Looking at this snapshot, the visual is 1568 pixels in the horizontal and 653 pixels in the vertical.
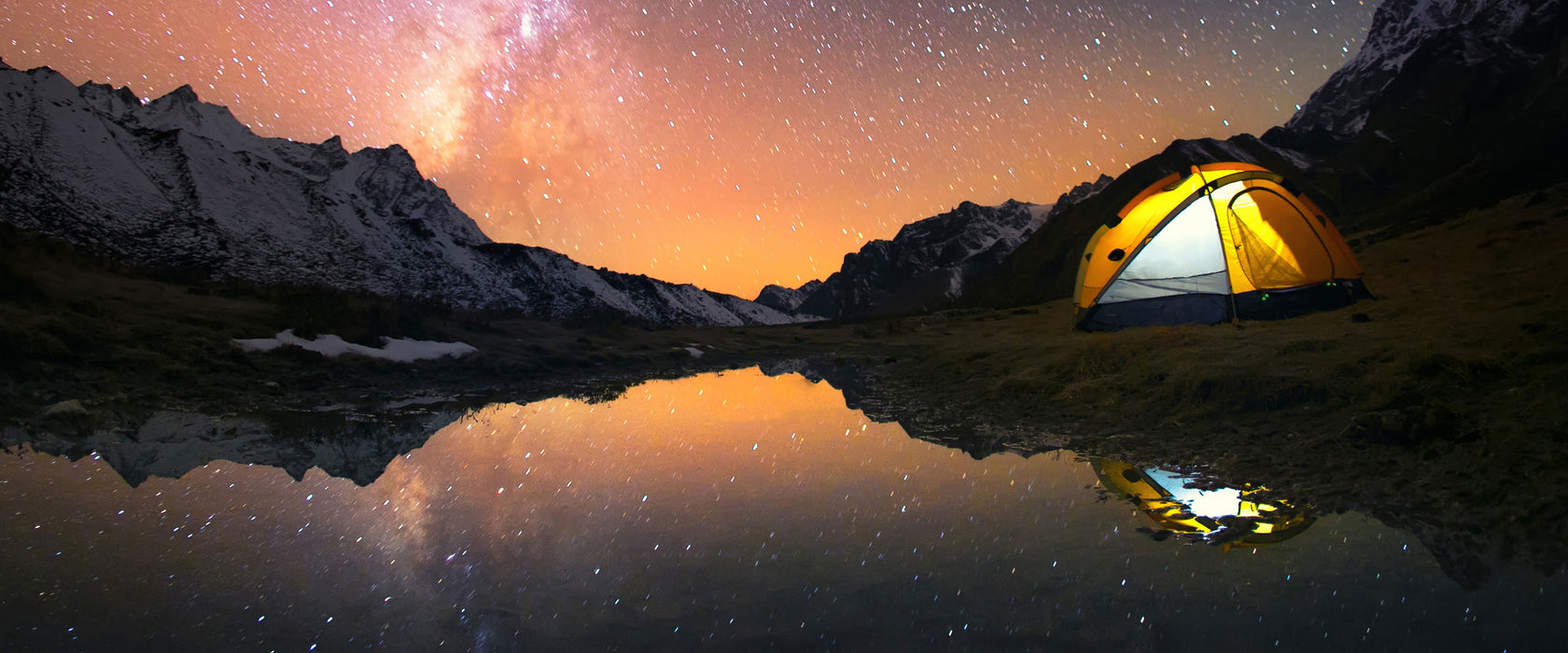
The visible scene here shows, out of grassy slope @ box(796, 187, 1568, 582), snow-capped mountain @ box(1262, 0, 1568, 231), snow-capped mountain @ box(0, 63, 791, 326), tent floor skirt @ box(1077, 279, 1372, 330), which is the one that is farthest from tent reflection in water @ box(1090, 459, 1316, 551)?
snow-capped mountain @ box(1262, 0, 1568, 231)

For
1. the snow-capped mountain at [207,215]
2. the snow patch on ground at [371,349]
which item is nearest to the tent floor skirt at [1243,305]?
the snow patch on ground at [371,349]

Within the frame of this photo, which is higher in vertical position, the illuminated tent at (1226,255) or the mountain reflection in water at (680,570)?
the illuminated tent at (1226,255)

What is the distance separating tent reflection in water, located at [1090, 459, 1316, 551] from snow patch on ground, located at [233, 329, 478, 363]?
540 inches

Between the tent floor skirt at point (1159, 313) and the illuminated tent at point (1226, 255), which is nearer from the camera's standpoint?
the illuminated tent at point (1226, 255)

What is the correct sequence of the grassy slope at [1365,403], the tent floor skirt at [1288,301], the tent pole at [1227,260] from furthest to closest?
the tent pole at [1227,260] → the tent floor skirt at [1288,301] → the grassy slope at [1365,403]

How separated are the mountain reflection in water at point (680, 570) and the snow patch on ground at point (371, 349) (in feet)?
23.9

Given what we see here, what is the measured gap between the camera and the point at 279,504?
5.05m

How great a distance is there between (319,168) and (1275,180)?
21999cm

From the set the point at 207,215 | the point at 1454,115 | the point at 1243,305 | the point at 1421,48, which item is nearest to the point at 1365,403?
the point at 1243,305

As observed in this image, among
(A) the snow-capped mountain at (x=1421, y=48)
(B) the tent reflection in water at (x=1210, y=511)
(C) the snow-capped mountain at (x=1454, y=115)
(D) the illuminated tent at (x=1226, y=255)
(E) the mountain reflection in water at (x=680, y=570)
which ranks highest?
(A) the snow-capped mountain at (x=1421, y=48)

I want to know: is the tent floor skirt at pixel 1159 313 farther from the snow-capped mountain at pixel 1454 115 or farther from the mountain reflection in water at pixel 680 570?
the snow-capped mountain at pixel 1454 115

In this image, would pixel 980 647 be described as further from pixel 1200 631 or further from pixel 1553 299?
pixel 1553 299

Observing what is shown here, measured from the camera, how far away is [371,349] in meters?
13.6

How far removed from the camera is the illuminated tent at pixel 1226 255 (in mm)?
13391
